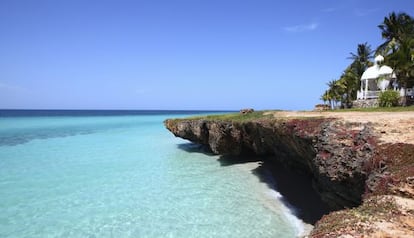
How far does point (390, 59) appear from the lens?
28.3 meters

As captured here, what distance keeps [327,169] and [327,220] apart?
14.5 ft

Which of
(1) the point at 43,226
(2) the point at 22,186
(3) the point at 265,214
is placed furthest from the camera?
(2) the point at 22,186

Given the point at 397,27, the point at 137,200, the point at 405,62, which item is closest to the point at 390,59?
the point at 405,62

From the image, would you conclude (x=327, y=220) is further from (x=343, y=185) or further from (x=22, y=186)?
(x=22, y=186)

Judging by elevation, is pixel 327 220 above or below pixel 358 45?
below

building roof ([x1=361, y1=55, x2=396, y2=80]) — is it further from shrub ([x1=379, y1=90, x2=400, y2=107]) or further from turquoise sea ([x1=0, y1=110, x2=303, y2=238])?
turquoise sea ([x1=0, y1=110, x2=303, y2=238])

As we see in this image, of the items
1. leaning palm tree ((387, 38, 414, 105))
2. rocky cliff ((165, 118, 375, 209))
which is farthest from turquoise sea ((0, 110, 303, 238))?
leaning palm tree ((387, 38, 414, 105))

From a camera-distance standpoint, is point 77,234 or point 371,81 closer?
point 77,234

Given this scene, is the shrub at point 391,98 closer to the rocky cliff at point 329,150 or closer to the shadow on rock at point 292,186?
the shadow on rock at point 292,186

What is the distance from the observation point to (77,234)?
10484 mm

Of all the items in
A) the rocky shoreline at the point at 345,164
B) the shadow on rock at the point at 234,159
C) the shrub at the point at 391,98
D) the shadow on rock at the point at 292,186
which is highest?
the shrub at the point at 391,98

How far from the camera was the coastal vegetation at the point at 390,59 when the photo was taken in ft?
88.9

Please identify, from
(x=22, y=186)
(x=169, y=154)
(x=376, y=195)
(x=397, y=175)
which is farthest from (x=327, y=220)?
(x=169, y=154)

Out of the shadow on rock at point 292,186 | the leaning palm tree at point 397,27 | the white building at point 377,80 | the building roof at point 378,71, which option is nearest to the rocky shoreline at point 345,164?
the shadow on rock at point 292,186
